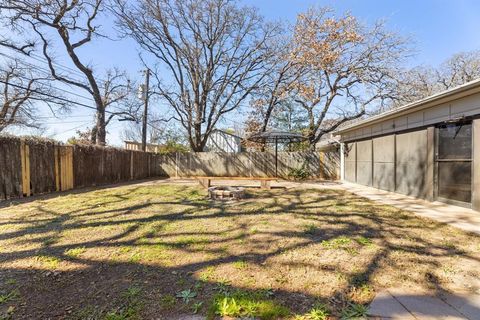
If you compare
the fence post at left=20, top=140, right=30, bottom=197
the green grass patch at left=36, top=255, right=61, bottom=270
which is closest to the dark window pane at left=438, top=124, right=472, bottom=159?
the green grass patch at left=36, top=255, right=61, bottom=270

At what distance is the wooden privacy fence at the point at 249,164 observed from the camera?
1300 cm

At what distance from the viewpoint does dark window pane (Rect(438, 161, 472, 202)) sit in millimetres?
4930

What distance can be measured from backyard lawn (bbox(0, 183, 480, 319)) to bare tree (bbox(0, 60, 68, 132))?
14.1 meters

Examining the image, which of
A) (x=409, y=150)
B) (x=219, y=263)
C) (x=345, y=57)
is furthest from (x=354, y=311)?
(x=345, y=57)

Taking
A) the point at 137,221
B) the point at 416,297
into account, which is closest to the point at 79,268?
the point at 137,221

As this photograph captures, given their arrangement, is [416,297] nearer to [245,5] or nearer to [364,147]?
[364,147]

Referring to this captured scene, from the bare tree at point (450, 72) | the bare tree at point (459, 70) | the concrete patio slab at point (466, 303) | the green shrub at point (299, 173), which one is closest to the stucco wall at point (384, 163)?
the green shrub at point (299, 173)

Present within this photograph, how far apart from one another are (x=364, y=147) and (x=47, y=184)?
34.8 ft

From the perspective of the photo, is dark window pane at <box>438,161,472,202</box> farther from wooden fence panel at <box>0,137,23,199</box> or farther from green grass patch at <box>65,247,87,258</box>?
wooden fence panel at <box>0,137,23,199</box>

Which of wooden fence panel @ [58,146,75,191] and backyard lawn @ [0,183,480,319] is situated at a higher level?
wooden fence panel @ [58,146,75,191]

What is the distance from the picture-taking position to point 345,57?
13156 mm

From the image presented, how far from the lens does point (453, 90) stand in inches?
190

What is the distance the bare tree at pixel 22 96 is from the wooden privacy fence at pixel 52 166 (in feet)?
22.2

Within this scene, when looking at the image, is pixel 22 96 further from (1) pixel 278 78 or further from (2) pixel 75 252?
(2) pixel 75 252
